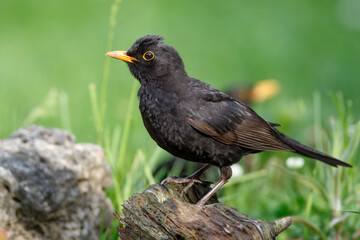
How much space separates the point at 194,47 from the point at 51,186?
655 centimetres

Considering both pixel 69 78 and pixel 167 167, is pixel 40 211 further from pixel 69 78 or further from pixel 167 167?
pixel 69 78

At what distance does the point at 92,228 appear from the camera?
433cm

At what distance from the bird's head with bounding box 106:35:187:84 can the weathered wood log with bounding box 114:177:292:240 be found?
3.15 ft

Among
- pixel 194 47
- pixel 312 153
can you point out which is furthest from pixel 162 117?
pixel 194 47

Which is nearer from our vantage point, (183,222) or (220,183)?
(183,222)

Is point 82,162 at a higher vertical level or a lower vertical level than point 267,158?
higher

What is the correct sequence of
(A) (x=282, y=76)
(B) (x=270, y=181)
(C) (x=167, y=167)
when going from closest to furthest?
(C) (x=167, y=167)
(B) (x=270, y=181)
(A) (x=282, y=76)

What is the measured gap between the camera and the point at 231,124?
4.15 metres

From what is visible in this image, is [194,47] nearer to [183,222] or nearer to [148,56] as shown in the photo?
[148,56]

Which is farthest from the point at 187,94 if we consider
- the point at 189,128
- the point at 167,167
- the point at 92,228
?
the point at 167,167

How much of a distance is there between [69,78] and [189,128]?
5.30 meters

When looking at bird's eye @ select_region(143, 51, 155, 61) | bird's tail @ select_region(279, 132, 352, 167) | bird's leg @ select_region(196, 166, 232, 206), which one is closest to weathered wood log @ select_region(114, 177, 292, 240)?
bird's leg @ select_region(196, 166, 232, 206)

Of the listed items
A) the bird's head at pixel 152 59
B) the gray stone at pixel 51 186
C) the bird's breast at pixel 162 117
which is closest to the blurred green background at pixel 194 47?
the gray stone at pixel 51 186

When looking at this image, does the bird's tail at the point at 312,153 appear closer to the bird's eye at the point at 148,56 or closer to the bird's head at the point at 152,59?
the bird's head at the point at 152,59
